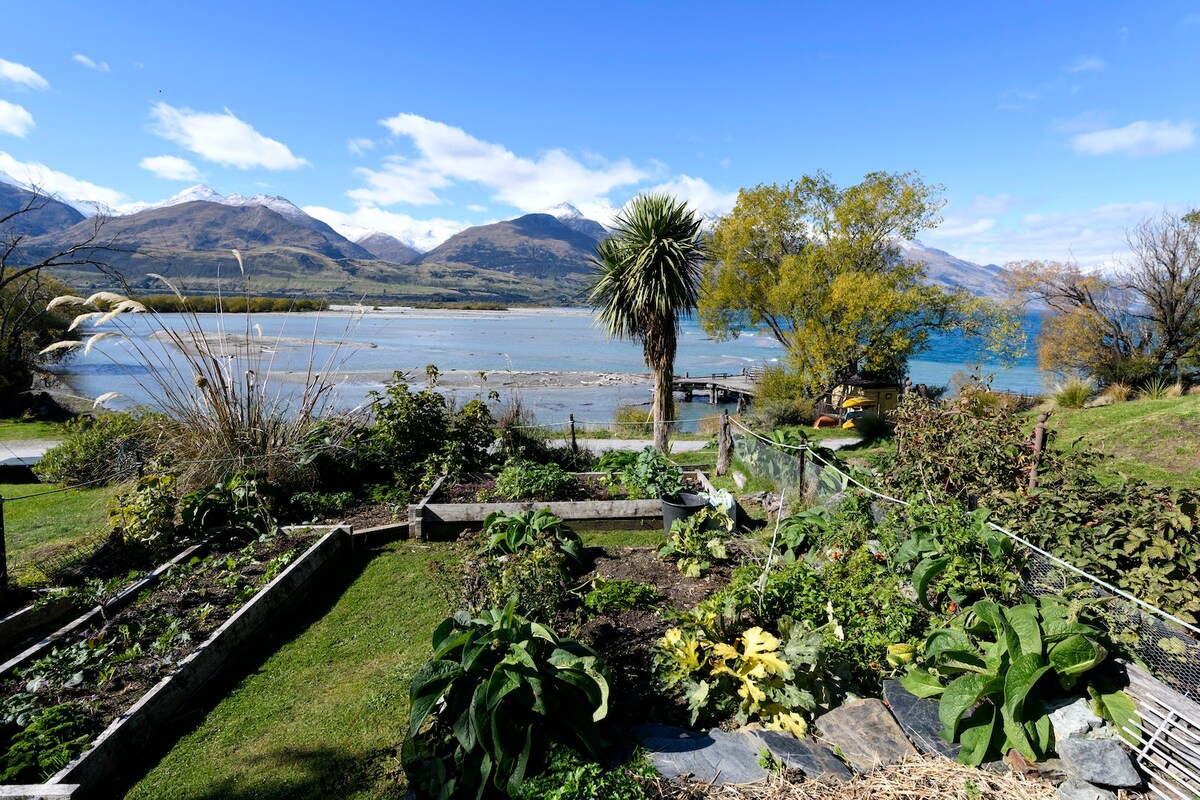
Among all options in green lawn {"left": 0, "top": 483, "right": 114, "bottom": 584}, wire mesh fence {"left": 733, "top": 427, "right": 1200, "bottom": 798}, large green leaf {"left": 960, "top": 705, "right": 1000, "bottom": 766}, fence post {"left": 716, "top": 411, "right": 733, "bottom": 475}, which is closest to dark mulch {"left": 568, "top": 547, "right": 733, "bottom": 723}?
large green leaf {"left": 960, "top": 705, "right": 1000, "bottom": 766}

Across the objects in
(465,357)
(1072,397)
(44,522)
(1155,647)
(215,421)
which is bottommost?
(44,522)

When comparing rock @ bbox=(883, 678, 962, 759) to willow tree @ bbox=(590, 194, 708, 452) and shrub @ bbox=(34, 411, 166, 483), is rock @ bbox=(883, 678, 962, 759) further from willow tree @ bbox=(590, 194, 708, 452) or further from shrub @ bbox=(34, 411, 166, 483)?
shrub @ bbox=(34, 411, 166, 483)

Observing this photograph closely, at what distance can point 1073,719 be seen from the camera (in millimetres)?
2766

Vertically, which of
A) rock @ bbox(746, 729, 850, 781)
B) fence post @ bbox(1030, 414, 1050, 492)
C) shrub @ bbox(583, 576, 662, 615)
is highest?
fence post @ bbox(1030, 414, 1050, 492)

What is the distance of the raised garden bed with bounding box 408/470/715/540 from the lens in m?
7.05

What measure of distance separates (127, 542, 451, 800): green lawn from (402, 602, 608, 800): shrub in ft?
1.53

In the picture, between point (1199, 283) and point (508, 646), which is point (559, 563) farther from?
point (1199, 283)

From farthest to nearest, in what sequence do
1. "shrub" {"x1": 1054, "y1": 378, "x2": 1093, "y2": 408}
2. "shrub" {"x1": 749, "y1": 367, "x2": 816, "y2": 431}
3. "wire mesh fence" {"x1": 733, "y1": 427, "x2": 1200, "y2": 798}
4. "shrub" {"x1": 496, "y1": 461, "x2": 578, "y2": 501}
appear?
"shrub" {"x1": 749, "y1": 367, "x2": 816, "y2": 431} → "shrub" {"x1": 1054, "y1": 378, "x2": 1093, "y2": 408} → "shrub" {"x1": 496, "y1": 461, "x2": 578, "y2": 501} → "wire mesh fence" {"x1": 733, "y1": 427, "x2": 1200, "y2": 798}

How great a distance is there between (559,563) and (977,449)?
11.7 ft

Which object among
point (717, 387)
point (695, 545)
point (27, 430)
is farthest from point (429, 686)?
point (717, 387)

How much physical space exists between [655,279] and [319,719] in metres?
9.08

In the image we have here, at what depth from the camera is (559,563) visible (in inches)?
201

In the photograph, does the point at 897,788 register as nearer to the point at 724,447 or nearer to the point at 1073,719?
the point at 1073,719

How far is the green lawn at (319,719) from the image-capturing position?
3221 millimetres
